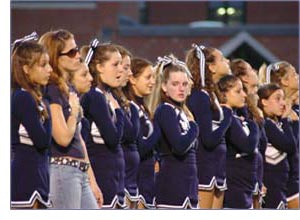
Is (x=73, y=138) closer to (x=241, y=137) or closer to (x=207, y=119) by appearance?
(x=207, y=119)

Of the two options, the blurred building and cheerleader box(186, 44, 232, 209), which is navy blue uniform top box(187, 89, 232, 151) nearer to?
cheerleader box(186, 44, 232, 209)

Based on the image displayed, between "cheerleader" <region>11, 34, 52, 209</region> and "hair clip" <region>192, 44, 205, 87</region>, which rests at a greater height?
"hair clip" <region>192, 44, 205, 87</region>

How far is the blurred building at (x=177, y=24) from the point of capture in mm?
5020

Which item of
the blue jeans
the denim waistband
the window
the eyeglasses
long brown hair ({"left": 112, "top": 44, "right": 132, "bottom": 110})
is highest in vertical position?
the window

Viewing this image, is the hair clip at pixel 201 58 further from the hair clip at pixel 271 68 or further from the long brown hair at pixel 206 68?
the hair clip at pixel 271 68

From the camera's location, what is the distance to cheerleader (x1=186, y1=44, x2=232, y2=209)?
5285 millimetres

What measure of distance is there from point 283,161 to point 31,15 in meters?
1.62

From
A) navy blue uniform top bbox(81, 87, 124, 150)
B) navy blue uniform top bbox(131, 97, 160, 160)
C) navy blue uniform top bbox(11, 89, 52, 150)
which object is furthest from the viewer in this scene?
navy blue uniform top bbox(131, 97, 160, 160)

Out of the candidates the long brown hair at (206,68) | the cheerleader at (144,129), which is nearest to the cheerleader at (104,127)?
the cheerleader at (144,129)

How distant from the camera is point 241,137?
5430 millimetres

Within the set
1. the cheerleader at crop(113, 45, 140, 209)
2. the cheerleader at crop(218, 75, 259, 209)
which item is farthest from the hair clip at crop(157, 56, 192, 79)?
the cheerleader at crop(218, 75, 259, 209)

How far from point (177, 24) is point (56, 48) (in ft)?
2.10

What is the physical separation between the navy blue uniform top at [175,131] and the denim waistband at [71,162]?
0.44 meters

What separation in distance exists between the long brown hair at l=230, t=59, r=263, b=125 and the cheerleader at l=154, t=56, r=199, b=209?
28 centimetres
